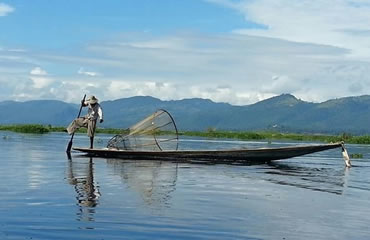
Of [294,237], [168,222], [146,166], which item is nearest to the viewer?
[294,237]

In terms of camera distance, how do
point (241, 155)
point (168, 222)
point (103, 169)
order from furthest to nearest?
point (241, 155) → point (103, 169) → point (168, 222)

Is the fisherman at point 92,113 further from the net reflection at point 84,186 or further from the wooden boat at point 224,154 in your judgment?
the net reflection at point 84,186

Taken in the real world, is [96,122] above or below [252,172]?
above

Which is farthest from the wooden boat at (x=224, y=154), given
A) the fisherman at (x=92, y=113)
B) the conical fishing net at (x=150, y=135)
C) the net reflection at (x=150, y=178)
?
the fisherman at (x=92, y=113)

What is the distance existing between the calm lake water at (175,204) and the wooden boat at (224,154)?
485 cm

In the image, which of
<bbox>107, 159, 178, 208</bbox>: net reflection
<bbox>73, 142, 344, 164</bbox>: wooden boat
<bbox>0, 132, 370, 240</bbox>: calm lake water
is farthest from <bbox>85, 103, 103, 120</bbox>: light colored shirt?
<bbox>0, 132, 370, 240</bbox>: calm lake water

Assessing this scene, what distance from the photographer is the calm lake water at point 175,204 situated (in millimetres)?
12680

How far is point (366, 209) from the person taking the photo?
55.9 feet

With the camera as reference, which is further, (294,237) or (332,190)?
(332,190)

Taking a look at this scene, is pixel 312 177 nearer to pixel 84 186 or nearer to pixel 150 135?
pixel 84 186

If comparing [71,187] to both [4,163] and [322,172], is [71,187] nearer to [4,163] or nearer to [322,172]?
[4,163]

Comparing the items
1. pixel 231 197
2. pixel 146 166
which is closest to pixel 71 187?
pixel 231 197

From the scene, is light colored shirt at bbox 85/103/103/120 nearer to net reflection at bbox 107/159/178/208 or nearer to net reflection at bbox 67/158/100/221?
net reflection at bbox 107/159/178/208

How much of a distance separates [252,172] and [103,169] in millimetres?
6358
